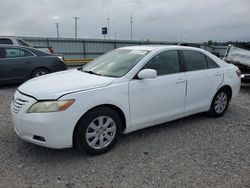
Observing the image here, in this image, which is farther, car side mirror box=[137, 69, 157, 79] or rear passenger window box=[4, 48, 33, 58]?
rear passenger window box=[4, 48, 33, 58]

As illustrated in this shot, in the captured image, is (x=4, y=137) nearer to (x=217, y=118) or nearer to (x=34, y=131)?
(x=34, y=131)

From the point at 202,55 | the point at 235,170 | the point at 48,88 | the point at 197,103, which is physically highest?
the point at 202,55

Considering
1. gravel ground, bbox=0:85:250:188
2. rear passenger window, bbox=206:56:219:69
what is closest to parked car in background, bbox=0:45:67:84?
gravel ground, bbox=0:85:250:188

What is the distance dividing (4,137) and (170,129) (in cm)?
277

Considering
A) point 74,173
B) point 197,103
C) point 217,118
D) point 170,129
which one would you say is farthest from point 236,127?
point 74,173

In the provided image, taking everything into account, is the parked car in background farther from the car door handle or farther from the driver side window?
the car door handle

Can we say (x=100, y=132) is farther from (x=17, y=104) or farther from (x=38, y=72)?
(x=38, y=72)

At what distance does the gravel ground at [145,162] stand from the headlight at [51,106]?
742mm

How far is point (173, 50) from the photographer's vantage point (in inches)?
178

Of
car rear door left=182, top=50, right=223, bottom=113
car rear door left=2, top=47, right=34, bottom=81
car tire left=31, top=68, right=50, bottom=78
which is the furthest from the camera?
car tire left=31, top=68, right=50, bottom=78

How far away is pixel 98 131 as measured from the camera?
11.5ft

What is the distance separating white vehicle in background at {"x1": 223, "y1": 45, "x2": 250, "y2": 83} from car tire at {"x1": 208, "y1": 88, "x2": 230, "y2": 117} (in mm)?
3286

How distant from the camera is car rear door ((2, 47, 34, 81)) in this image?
312 inches

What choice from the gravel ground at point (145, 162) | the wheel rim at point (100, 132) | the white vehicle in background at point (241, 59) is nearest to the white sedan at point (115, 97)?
the wheel rim at point (100, 132)
